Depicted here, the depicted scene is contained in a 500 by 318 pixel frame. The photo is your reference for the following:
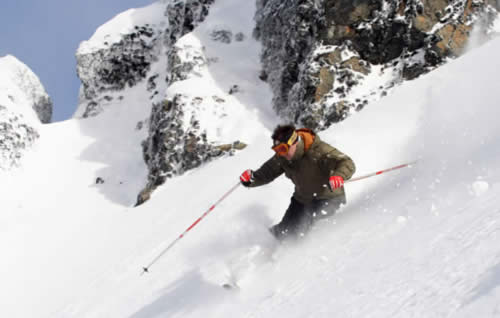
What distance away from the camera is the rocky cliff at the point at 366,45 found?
19328mm

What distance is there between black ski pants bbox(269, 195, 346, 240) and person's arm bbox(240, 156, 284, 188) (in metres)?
0.55

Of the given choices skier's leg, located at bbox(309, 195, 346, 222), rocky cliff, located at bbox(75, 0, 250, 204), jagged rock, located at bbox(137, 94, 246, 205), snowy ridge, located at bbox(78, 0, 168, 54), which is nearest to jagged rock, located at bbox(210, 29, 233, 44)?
rocky cliff, located at bbox(75, 0, 250, 204)

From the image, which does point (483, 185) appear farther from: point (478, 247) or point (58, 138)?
point (58, 138)

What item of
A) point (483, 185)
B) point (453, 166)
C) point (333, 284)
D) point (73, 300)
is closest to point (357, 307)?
point (333, 284)

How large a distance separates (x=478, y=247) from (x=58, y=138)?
119ft

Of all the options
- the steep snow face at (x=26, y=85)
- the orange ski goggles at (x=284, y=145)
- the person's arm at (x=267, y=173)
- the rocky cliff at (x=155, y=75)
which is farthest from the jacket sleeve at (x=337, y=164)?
the steep snow face at (x=26, y=85)

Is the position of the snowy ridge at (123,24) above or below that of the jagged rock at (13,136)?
above

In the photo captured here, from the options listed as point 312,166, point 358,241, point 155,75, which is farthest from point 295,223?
point 155,75

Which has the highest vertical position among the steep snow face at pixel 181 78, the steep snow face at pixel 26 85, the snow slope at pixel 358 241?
the steep snow face at pixel 26 85

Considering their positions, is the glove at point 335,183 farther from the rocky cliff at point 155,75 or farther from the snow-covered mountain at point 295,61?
the rocky cliff at point 155,75

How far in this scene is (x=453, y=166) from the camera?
4758 mm

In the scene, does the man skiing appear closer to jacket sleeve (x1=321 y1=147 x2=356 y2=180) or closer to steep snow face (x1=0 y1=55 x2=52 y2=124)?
jacket sleeve (x1=321 y1=147 x2=356 y2=180)

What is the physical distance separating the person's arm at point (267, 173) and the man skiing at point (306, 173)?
78 millimetres

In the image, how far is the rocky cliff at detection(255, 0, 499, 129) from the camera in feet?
63.4
